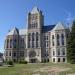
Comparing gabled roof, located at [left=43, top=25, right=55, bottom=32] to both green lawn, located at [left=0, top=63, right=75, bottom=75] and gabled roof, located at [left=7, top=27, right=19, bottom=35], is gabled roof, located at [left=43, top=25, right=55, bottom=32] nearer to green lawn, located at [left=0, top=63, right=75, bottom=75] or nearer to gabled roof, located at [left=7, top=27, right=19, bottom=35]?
gabled roof, located at [left=7, top=27, right=19, bottom=35]

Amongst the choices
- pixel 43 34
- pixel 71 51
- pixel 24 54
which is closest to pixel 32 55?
pixel 24 54

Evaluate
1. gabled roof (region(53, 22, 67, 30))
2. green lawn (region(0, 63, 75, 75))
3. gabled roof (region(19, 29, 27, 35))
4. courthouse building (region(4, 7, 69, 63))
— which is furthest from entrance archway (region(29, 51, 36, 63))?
green lawn (region(0, 63, 75, 75))

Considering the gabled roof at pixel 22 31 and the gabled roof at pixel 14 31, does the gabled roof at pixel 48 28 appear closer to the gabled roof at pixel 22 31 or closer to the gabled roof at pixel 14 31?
the gabled roof at pixel 22 31

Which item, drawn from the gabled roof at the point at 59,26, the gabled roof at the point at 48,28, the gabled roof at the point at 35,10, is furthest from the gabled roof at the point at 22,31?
Answer: the gabled roof at the point at 59,26

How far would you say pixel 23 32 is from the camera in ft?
326

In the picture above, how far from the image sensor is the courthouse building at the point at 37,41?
85812 mm

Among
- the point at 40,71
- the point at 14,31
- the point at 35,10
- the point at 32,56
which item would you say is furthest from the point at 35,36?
the point at 40,71

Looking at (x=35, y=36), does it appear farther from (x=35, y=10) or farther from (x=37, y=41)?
(x=35, y=10)

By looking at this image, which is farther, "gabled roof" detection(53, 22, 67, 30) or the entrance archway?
the entrance archway

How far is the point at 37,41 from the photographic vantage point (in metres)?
91.7

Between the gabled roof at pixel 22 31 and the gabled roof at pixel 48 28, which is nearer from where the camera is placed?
the gabled roof at pixel 48 28

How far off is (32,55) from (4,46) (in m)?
17.1

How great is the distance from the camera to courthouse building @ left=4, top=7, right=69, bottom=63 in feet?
282

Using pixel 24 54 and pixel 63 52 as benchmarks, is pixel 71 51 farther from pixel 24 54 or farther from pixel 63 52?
pixel 24 54
